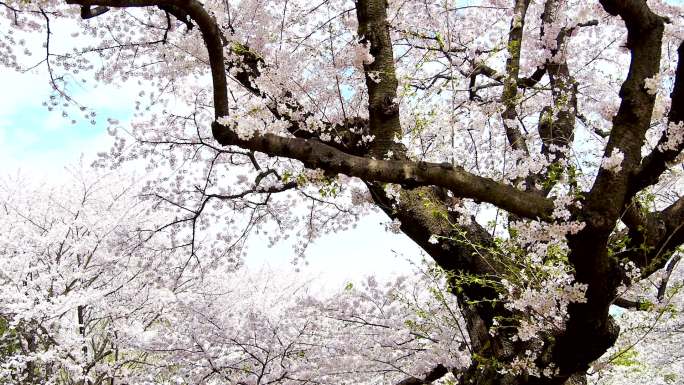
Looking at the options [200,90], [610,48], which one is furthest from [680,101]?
[200,90]

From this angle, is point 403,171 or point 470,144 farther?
point 470,144

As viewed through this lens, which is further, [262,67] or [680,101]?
[262,67]

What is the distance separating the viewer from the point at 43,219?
10.8 meters

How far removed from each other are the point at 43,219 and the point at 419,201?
918 centimetres

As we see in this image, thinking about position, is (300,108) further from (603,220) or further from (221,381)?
(221,381)

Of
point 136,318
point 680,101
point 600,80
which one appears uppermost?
point 600,80

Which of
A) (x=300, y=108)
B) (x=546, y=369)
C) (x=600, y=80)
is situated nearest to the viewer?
(x=546, y=369)

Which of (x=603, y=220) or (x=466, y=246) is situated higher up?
(x=466, y=246)

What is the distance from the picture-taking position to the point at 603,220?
2807 mm

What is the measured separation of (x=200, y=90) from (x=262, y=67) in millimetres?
2302

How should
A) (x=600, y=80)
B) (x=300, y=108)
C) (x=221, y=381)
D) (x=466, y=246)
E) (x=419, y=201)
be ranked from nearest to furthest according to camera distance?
(x=466, y=246)
(x=419, y=201)
(x=300, y=108)
(x=600, y=80)
(x=221, y=381)

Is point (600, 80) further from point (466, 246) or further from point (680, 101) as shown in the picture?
point (680, 101)

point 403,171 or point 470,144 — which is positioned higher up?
point 470,144

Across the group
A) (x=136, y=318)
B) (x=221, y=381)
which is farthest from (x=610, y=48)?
(x=136, y=318)
